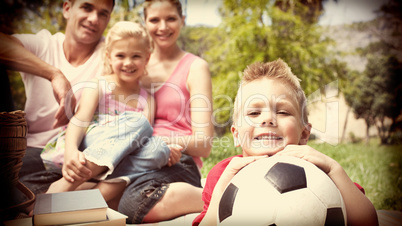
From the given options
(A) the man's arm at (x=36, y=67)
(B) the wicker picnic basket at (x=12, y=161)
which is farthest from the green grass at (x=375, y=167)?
(B) the wicker picnic basket at (x=12, y=161)

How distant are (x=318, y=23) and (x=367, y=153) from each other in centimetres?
87

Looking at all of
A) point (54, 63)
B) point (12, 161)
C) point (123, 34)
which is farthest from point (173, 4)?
point (12, 161)

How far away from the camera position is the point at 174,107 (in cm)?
206

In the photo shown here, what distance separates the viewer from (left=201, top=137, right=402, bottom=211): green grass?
2361mm

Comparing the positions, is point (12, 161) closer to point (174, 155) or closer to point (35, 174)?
point (35, 174)

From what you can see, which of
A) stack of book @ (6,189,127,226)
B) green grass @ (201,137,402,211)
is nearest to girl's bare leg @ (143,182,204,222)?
stack of book @ (6,189,127,226)

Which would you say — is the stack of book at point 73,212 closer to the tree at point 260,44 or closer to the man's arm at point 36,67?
the man's arm at point 36,67

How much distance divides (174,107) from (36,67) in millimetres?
717

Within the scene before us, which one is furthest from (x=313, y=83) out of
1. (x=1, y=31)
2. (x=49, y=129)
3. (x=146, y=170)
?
(x=1, y=31)

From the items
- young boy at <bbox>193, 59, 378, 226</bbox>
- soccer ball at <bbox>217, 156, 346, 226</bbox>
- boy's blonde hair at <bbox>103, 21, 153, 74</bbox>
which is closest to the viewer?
soccer ball at <bbox>217, 156, 346, 226</bbox>

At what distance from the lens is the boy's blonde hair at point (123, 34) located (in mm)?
1996

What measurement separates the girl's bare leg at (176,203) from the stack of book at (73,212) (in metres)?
0.28

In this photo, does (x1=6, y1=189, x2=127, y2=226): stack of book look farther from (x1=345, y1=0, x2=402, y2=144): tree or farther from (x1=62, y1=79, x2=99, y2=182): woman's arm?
(x1=345, y1=0, x2=402, y2=144): tree

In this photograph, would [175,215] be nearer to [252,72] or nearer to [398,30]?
[252,72]
